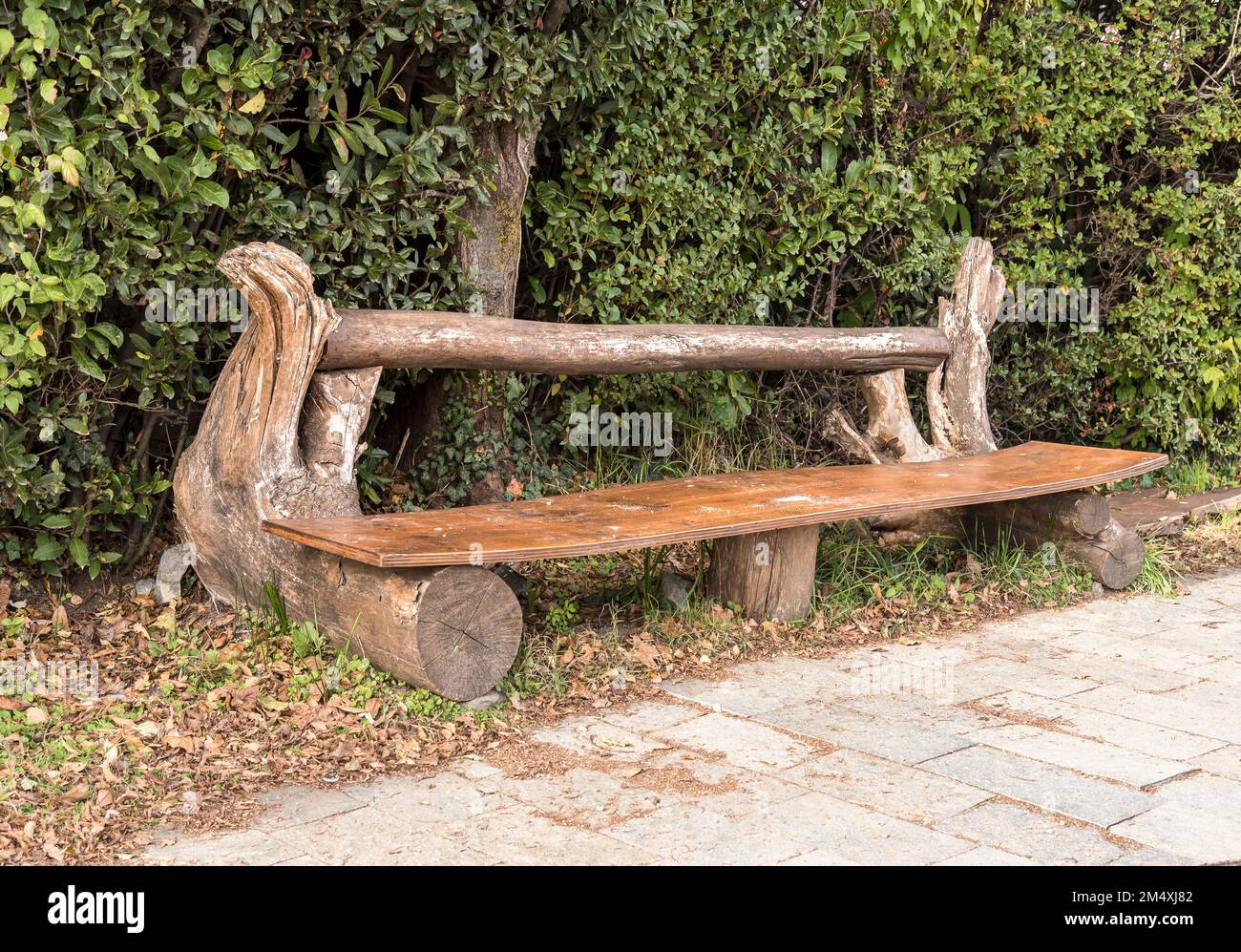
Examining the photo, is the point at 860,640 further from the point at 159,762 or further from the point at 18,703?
the point at 18,703

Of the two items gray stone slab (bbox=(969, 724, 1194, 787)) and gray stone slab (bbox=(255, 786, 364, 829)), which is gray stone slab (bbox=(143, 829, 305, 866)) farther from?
gray stone slab (bbox=(969, 724, 1194, 787))

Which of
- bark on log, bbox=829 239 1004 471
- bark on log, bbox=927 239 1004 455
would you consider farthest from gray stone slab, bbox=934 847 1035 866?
A: bark on log, bbox=927 239 1004 455

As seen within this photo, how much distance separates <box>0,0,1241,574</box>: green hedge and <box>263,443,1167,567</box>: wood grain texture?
3.81ft

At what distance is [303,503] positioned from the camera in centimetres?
490

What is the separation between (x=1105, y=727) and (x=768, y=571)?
157cm

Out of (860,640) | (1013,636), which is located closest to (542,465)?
(860,640)

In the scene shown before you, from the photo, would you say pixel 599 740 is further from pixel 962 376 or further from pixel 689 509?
pixel 962 376

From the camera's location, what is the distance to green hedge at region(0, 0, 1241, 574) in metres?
4.86

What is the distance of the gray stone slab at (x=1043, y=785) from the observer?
3928mm

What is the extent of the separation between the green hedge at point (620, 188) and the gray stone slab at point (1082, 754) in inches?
111

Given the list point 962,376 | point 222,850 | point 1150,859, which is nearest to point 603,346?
point 962,376

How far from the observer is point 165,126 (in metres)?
4.87

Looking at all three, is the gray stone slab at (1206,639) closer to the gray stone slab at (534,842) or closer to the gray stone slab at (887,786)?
the gray stone slab at (887,786)

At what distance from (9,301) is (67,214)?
1.25 feet
